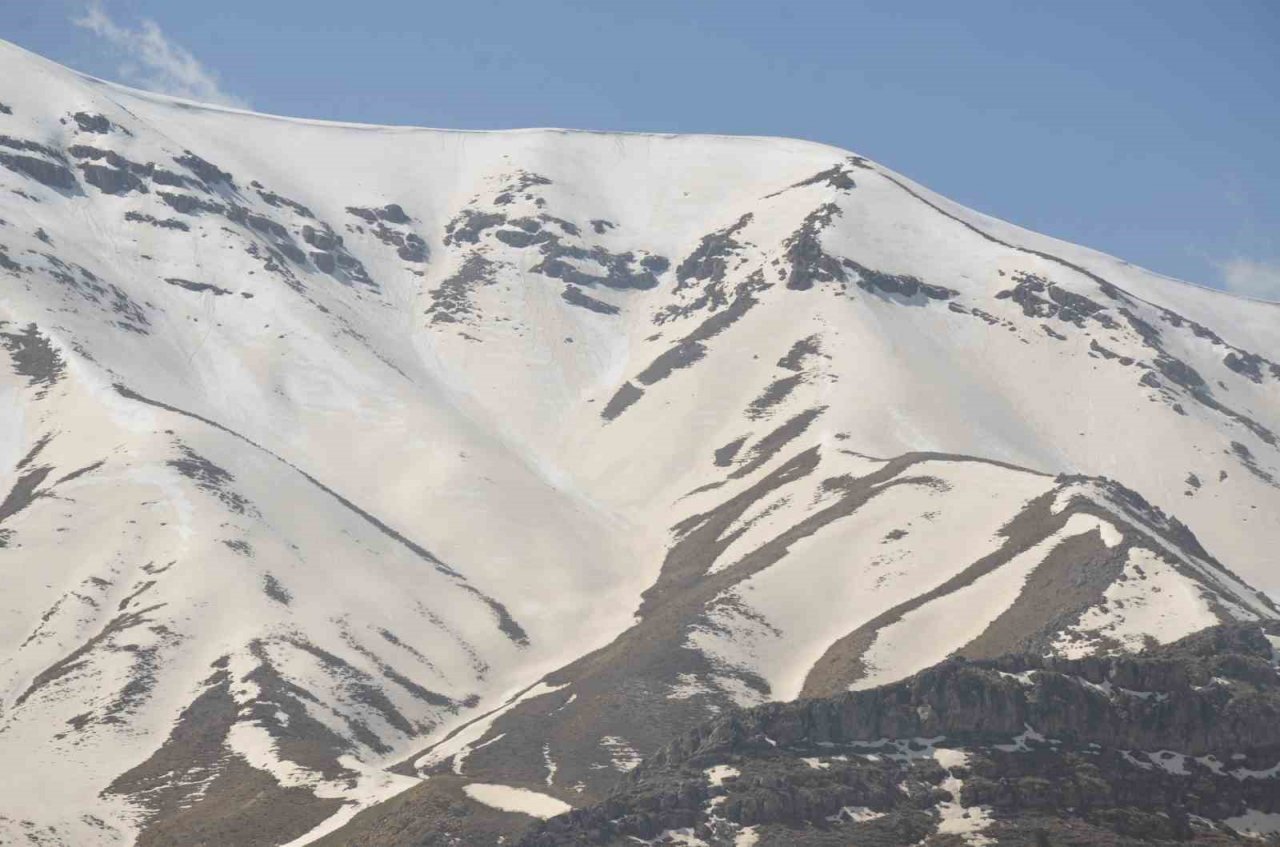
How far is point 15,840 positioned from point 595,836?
162ft

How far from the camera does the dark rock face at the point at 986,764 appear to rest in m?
101

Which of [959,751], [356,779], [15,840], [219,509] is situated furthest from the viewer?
[219,509]

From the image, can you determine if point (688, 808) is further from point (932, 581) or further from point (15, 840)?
point (932, 581)

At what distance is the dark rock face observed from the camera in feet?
332

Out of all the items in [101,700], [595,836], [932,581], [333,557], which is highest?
[333,557]

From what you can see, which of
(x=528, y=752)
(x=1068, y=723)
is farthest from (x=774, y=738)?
(x=528, y=752)

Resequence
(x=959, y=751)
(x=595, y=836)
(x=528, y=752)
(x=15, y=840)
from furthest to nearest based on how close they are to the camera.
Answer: (x=528, y=752) < (x=15, y=840) < (x=959, y=751) < (x=595, y=836)

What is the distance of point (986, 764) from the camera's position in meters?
107

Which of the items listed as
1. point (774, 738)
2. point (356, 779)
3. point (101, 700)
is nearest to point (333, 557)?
point (101, 700)

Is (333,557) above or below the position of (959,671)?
above

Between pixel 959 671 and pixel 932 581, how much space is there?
2413 inches

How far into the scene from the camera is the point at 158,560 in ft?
594

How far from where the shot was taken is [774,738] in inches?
4402

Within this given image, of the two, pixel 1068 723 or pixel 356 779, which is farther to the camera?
pixel 356 779
